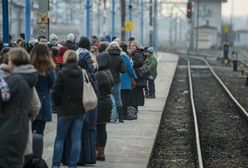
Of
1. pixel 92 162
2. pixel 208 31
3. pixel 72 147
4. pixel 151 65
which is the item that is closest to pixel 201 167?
pixel 92 162

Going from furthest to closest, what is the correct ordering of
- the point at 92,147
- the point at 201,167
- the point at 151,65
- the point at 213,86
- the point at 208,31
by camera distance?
the point at 208,31
the point at 213,86
the point at 151,65
the point at 201,167
the point at 92,147

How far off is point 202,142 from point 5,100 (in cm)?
840

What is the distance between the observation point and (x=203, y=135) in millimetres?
15820

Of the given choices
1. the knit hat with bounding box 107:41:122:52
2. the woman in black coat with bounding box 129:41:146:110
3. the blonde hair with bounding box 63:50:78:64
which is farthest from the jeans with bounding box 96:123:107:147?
the woman in black coat with bounding box 129:41:146:110

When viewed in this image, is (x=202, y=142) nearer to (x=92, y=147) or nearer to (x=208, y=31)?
(x=92, y=147)

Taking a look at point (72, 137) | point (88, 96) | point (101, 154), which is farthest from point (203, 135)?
point (88, 96)

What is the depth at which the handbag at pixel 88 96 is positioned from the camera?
30.1 ft

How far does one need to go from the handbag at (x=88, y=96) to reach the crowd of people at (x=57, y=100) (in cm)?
6

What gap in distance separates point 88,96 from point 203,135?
704cm

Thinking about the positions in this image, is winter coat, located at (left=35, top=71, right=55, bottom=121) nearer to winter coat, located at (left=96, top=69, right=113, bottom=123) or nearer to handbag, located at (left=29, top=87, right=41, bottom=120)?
winter coat, located at (left=96, top=69, right=113, bottom=123)

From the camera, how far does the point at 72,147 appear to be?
9.42 meters

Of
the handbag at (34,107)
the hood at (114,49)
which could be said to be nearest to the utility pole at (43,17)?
the hood at (114,49)

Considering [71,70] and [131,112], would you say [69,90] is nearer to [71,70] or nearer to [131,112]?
[71,70]

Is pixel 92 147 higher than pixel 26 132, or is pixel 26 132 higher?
pixel 26 132
